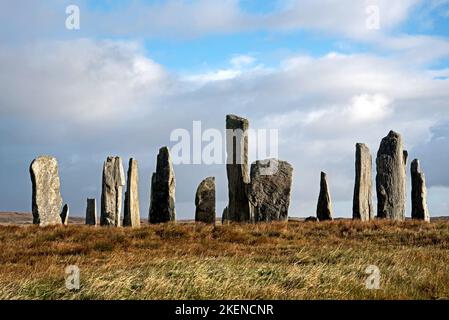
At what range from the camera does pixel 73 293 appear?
979cm

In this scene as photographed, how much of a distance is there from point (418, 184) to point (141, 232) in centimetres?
1623

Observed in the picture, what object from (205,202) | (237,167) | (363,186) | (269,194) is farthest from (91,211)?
(363,186)

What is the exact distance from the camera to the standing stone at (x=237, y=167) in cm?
2844

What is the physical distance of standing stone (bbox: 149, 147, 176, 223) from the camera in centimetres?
2825

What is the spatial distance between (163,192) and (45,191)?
566 cm

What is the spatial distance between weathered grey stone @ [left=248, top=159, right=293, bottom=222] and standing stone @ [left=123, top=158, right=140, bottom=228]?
6112mm

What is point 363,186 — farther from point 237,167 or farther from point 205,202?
→ point 205,202

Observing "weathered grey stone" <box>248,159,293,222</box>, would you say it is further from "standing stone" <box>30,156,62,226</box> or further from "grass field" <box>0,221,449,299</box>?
"standing stone" <box>30,156,62,226</box>

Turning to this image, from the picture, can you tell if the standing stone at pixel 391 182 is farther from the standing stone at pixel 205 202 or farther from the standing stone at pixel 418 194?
the standing stone at pixel 205 202

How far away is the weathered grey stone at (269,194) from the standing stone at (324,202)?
478 centimetres

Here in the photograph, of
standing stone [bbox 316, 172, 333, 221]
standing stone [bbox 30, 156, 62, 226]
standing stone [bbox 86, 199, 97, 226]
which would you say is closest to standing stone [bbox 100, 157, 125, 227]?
standing stone [bbox 30, 156, 62, 226]

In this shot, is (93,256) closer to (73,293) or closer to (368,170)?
(73,293)

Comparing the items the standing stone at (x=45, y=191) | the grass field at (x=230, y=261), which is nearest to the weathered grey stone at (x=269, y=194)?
the grass field at (x=230, y=261)
